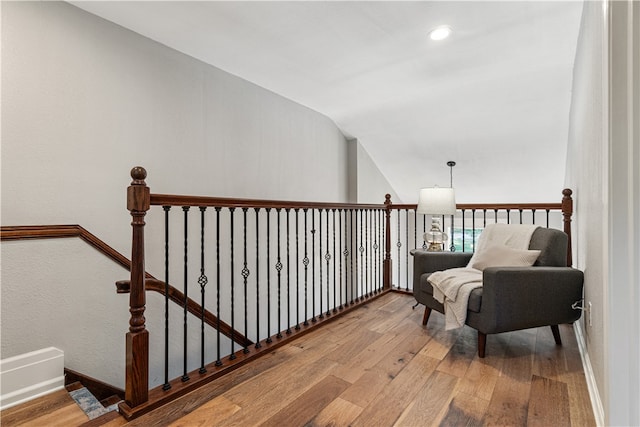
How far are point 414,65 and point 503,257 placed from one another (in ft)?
6.13

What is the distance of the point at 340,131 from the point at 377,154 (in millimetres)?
815

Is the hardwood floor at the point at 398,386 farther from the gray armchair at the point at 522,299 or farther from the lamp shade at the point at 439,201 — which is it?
the lamp shade at the point at 439,201

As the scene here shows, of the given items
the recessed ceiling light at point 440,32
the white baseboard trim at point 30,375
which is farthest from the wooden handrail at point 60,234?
the recessed ceiling light at point 440,32

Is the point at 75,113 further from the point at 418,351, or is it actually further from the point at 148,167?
the point at 418,351

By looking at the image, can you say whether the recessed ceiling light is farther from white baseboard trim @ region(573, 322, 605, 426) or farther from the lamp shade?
white baseboard trim @ region(573, 322, 605, 426)

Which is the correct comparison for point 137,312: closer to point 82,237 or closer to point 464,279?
point 82,237

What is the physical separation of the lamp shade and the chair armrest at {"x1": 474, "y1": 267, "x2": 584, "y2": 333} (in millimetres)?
1056

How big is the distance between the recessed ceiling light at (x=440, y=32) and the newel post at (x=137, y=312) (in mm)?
2267

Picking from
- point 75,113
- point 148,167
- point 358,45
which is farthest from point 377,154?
point 75,113

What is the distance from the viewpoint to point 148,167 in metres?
2.60

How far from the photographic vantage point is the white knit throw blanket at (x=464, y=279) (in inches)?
85.3

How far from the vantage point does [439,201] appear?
3.09 meters

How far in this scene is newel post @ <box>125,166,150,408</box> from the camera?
1549 millimetres

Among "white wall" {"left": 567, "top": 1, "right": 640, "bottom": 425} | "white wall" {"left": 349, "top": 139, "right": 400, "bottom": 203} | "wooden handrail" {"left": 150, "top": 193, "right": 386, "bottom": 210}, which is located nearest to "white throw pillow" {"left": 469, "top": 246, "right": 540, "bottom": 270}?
"white wall" {"left": 567, "top": 1, "right": 640, "bottom": 425}
